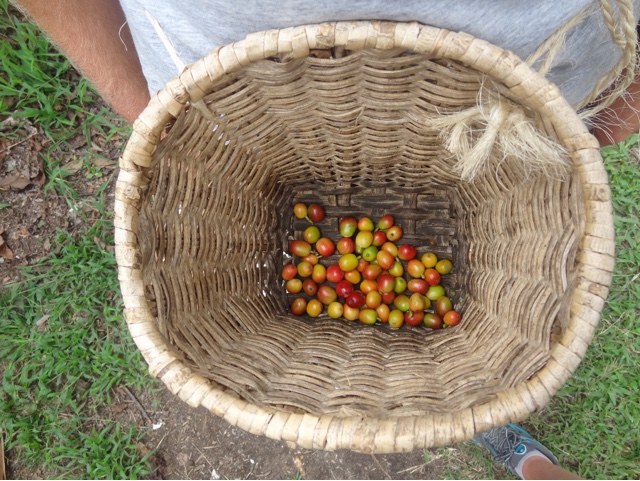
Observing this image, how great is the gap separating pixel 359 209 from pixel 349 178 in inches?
5.7

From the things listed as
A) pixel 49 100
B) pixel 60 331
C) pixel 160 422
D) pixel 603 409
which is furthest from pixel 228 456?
pixel 49 100

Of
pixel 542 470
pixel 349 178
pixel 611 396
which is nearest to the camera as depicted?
pixel 349 178

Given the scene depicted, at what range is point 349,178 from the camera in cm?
183

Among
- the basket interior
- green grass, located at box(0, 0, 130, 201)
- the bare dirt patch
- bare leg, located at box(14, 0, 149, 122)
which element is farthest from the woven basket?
green grass, located at box(0, 0, 130, 201)

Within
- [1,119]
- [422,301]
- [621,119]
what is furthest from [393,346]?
[1,119]

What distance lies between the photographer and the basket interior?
113 cm

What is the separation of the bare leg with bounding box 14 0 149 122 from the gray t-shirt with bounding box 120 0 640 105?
311 millimetres

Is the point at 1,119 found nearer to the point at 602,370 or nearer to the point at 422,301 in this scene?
the point at 422,301

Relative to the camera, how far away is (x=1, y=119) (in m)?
2.30

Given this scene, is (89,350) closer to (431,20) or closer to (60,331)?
(60,331)

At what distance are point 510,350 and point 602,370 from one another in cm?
120

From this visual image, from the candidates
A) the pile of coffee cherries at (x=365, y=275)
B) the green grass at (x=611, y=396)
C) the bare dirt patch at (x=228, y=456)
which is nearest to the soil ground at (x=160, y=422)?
the bare dirt patch at (x=228, y=456)

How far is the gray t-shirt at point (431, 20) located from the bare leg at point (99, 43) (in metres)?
0.31

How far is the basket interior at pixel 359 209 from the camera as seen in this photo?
113 centimetres
